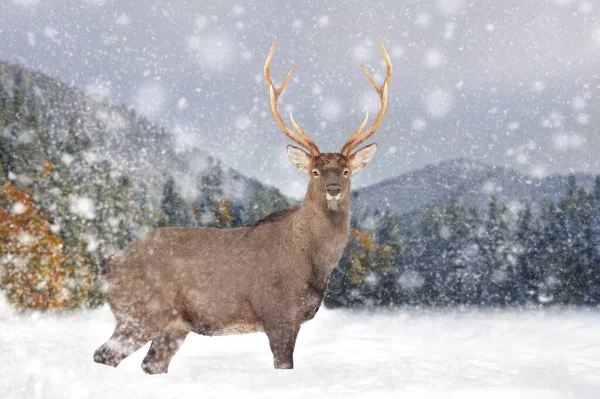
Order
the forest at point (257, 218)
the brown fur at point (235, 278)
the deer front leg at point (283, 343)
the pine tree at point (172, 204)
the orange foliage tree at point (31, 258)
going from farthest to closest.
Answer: the pine tree at point (172, 204), the forest at point (257, 218), the orange foliage tree at point (31, 258), the brown fur at point (235, 278), the deer front leg at point (283, 343)

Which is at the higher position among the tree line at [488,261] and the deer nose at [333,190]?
the tree line at [488,261]

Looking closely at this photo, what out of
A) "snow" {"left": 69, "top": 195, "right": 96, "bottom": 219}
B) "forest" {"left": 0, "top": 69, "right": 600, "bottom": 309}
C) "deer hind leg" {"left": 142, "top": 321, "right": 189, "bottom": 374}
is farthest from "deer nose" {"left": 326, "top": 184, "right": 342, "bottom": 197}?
"snow" {"left": 69, "top": 195, "right": 96, "bottom": 219}

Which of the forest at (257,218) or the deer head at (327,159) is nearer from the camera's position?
the deer head at (327,159)

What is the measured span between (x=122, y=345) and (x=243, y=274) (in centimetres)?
156

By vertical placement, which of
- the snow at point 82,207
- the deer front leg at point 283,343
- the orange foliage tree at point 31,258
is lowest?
the deer front leg at point 283,343

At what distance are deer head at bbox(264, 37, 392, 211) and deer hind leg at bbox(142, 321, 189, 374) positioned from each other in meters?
2.38

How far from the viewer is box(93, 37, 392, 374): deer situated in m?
7.62

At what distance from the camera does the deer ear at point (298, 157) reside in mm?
8070

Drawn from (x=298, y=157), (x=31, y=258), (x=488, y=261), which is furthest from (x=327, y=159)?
(x=488, y=261)

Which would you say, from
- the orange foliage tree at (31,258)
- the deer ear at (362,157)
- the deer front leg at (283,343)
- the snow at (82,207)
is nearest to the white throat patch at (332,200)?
the deer ear at (362,157)

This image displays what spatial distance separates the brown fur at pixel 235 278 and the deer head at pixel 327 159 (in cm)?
2

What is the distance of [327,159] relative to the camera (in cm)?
784

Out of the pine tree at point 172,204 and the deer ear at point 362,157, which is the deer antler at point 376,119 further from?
the pine tree at point 172,204

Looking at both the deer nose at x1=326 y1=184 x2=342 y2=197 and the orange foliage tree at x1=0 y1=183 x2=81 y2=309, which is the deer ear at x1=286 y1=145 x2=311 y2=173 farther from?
the orange foliage tree at x1=0 y1=183 x2=81 y2=309
